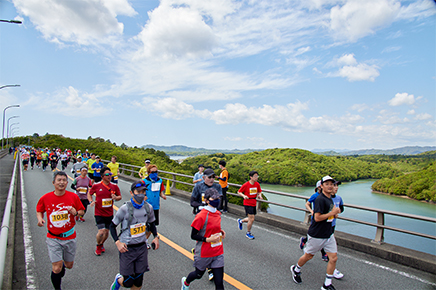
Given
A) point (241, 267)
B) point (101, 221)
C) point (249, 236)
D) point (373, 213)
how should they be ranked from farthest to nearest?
point (373, 213)
point (249, 236)
point (101, 221)
point (241, 267)

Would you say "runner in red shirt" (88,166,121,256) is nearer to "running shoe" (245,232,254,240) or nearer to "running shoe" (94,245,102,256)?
"running shoe" (94,245,102,256)

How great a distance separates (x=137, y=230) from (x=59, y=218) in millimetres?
1291

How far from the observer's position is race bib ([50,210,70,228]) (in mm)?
3736

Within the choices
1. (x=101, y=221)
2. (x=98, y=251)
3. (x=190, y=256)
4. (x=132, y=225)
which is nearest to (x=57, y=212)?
(x=132, y=225)

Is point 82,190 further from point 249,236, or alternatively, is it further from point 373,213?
point 373,213

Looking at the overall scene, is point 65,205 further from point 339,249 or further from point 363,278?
point 339,249

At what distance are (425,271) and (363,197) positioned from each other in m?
30.3

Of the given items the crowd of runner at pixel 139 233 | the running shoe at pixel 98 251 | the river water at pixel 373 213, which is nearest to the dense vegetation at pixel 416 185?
the river water at pixel 373 213

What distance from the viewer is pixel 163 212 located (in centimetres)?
912

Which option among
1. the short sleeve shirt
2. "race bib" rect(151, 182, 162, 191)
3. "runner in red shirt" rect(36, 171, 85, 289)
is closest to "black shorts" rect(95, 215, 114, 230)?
"race bib" rect(151, 182, 162, 191)

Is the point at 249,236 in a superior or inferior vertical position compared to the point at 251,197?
inferior

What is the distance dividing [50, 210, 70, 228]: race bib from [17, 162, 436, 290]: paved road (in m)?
1.11

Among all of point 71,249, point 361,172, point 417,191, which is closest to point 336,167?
point 361,172

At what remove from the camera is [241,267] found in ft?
15.6
